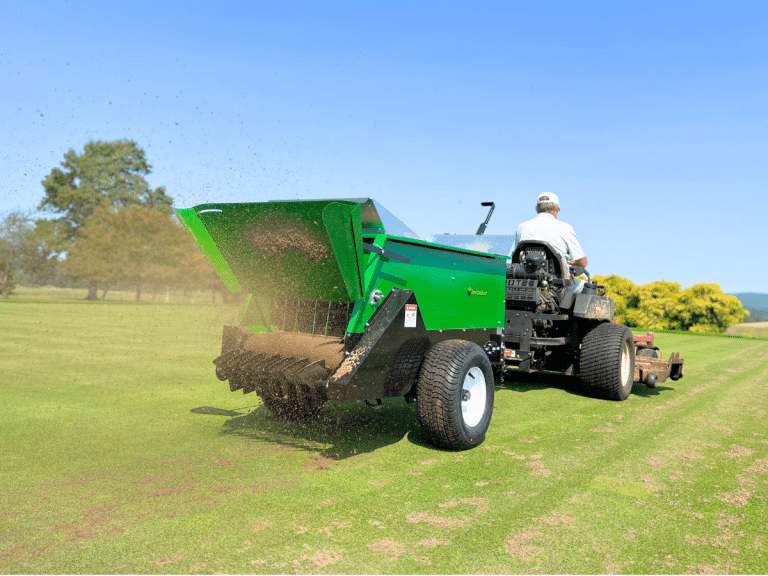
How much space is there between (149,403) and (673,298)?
2342 centimetres

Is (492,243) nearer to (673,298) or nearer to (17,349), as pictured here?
(17,349)

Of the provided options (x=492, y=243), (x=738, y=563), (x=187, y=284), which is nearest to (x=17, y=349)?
(x=492, y=243)

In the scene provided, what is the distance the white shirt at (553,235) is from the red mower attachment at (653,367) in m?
1.75

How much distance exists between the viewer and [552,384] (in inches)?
343

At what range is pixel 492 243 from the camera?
306 inches

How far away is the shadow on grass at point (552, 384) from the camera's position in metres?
8.03

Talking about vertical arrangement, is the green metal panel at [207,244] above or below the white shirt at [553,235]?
below

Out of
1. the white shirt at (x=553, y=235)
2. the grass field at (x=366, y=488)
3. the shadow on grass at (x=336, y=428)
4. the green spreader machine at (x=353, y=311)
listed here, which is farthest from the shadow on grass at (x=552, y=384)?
the shadow on grass at (x=336, y=428)

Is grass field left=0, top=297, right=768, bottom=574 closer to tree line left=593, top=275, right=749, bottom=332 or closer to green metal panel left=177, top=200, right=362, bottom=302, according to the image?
green metal panel left=177, top=200, right=362, bottom=302

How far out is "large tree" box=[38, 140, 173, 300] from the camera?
56.8 m

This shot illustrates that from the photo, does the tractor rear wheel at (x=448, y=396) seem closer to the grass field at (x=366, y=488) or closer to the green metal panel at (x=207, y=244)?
the grass field at (x=366, y=488)

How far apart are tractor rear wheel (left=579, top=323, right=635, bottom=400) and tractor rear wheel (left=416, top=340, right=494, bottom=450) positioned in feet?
9.40

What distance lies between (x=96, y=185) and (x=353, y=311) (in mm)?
61628

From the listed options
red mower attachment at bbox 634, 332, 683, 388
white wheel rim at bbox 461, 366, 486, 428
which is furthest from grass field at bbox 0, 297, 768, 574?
red mower attachment at bbox 634, 332, 683, 388
